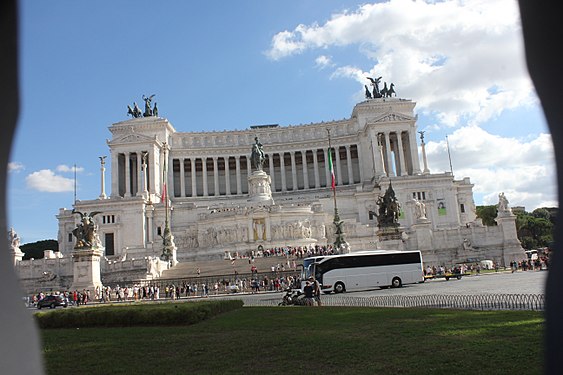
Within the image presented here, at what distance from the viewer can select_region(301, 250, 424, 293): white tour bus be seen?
123 feet

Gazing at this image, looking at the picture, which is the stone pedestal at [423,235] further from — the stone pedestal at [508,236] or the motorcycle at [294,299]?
the motorcycle at [294,299]

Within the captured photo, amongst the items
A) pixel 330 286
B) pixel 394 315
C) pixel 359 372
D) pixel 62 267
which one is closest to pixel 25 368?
pixel 359 372

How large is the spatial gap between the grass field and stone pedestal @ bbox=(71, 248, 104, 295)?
25.2 metres

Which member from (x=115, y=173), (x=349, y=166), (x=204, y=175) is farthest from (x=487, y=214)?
(x=115, y=173)

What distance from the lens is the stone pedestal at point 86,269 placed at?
42.1 m

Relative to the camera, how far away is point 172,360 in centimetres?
1123

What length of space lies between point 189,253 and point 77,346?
205 feet

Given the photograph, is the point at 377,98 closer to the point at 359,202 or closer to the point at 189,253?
the point at 359,202

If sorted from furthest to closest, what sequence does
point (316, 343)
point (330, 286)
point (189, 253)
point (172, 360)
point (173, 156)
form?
point (173, 156) < point (189, 253) < point (330, 286) < point (316, 343) < point (172, 360)

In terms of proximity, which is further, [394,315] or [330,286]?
[330,286]

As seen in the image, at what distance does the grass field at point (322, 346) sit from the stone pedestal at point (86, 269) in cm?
2522

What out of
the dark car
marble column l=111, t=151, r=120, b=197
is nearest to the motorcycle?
the dark car

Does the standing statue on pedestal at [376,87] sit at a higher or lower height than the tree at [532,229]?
higher

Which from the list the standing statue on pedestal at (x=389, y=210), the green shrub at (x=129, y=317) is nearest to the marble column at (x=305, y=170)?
the standing statue on pedestal at (x=389, y=210)
